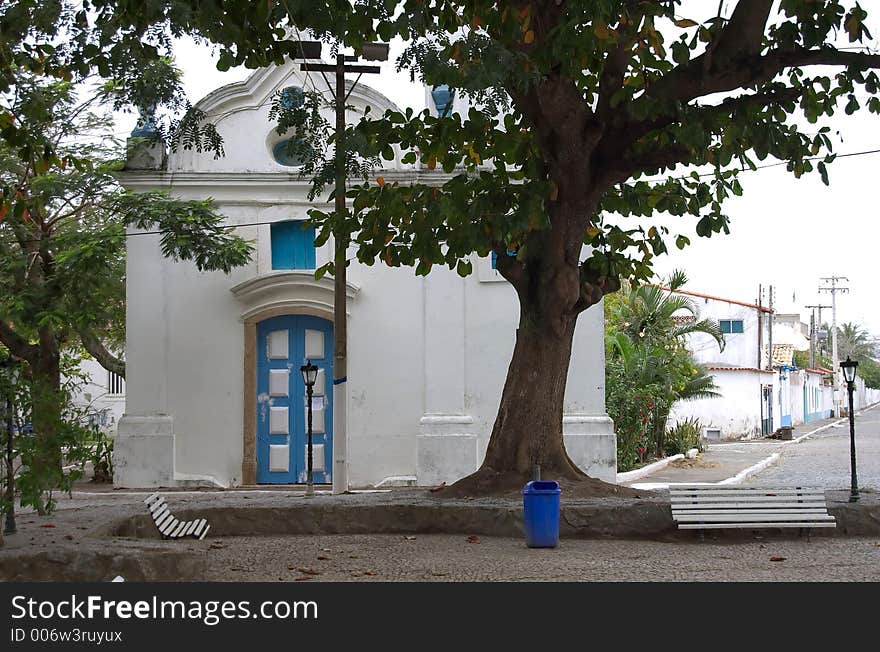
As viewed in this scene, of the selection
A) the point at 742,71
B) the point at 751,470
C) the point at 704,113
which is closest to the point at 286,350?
the point at 704,113

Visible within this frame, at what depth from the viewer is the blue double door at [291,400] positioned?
60.0 ft

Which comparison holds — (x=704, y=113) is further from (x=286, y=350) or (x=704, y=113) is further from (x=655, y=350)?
(x=655, y=350)

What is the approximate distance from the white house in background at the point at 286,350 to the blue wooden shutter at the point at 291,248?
0.9 inches

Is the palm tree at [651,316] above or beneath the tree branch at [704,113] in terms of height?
beneath

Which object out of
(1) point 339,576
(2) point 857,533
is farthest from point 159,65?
(2) point 857,533

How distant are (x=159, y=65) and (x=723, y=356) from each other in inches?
1767

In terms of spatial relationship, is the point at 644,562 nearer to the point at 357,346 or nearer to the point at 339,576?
the point at 339,576

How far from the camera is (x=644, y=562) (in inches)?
403

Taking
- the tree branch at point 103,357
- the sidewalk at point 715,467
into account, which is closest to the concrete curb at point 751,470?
the sidewalk at point 715,467

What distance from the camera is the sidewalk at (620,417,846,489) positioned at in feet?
67.9

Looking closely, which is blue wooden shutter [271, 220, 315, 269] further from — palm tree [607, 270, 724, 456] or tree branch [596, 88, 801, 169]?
palm tree [607, 270, 724, 456]

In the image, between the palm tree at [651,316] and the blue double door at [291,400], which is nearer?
the blue double door at [291,400]

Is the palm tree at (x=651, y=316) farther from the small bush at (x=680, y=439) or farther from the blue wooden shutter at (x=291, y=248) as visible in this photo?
the blue wooden shutter at (x=291, y=248)

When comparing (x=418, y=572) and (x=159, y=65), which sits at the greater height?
(x=159, y=65)
